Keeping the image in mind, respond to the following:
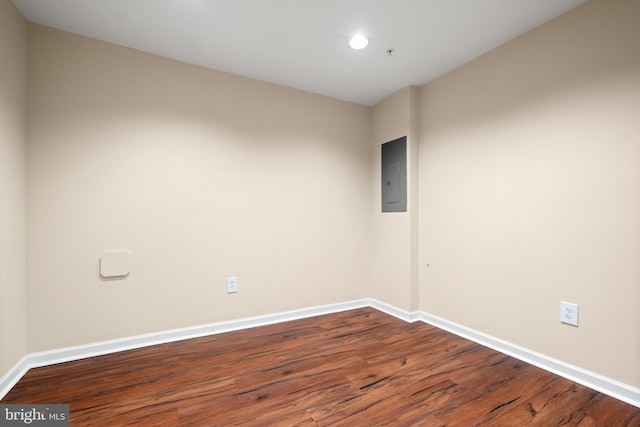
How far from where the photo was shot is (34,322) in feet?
6.06

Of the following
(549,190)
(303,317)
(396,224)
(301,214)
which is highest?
(549,190)

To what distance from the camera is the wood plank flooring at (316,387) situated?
137cm

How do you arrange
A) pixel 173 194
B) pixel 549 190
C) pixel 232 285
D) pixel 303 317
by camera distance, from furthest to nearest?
pixel 303 317 < pixel 232 285 < pixel 173 194 < pixel 549 190

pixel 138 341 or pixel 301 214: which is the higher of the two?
pixel 301 214

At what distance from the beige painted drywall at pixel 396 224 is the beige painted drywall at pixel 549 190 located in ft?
0.81

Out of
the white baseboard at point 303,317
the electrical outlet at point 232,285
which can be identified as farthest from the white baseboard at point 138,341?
the electrical outlet at point 232,285

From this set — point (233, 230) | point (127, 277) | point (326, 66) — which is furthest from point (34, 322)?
point (326, 66)

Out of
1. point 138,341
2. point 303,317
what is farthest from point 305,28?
point 138,341

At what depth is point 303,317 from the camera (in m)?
2.78

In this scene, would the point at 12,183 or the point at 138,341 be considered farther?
the point at 138,341

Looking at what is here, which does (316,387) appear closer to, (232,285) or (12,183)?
(232,285)

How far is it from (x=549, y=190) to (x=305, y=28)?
193 centimetres

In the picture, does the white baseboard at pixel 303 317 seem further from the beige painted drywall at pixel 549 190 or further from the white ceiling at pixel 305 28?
the white ceiling at pixel 305 28

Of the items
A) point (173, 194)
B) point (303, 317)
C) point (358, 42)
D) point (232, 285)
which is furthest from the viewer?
point (303, 317)
